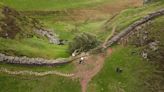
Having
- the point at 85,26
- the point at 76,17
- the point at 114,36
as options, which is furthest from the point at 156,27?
the point at 76,17

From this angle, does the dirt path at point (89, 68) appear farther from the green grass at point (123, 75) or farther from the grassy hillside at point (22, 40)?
the grassy hillside at point (22, 40)

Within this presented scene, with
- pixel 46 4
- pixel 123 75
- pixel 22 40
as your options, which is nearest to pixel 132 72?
pixel 123 75

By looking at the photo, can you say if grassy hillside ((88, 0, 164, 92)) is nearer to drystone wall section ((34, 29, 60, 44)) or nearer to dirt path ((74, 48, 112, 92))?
dirt path ((74, 48, 112, 92))

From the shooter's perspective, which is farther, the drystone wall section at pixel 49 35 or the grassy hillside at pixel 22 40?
the drystone wall section at pixel 49 35

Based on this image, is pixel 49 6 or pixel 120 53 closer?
pixel 120 53

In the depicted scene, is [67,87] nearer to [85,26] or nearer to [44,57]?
[44,57]

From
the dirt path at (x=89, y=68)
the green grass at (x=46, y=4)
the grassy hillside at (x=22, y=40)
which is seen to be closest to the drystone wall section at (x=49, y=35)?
the grassy hillside at (x=22, y=40)
